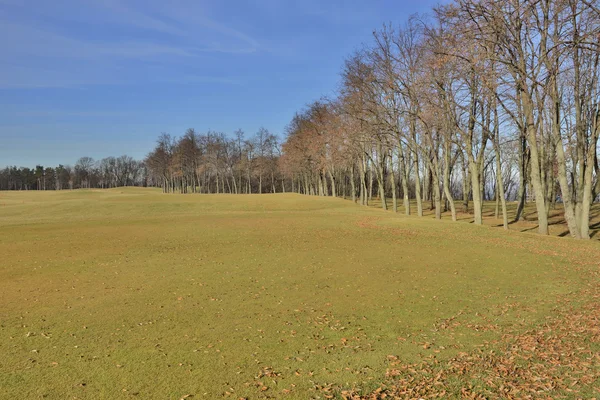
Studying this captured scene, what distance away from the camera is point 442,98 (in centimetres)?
2750

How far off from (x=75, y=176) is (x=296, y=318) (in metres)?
151

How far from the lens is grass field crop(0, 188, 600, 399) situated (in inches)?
236

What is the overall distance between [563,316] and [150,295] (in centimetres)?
1070

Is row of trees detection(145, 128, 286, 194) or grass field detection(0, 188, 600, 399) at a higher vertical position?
row of trees detection(145, 128, 286, 194)

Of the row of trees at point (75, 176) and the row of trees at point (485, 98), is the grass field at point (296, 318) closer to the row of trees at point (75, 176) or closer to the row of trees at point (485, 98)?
the row of trees at point (485, 98)

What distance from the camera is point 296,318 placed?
9258 mm

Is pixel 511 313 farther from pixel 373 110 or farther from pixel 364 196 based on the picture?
pixel 364 196

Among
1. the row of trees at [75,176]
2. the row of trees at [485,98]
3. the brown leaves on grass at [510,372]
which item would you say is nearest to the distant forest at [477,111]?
the row of trees at [485,98]

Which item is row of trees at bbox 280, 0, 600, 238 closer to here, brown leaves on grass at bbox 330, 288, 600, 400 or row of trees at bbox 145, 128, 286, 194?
brown leaves on grass at bbox 330, 288, 600, 400

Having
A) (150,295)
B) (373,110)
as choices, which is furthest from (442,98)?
(150,295)

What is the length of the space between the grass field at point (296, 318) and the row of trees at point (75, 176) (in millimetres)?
130079

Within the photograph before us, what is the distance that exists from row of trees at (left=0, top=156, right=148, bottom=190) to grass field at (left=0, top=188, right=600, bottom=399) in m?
130

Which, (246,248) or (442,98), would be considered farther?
(442,98)

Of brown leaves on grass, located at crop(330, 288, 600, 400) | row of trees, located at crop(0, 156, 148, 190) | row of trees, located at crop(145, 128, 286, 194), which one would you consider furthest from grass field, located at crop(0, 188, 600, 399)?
row of trees, located at crop(0, 156, 148, 190)
